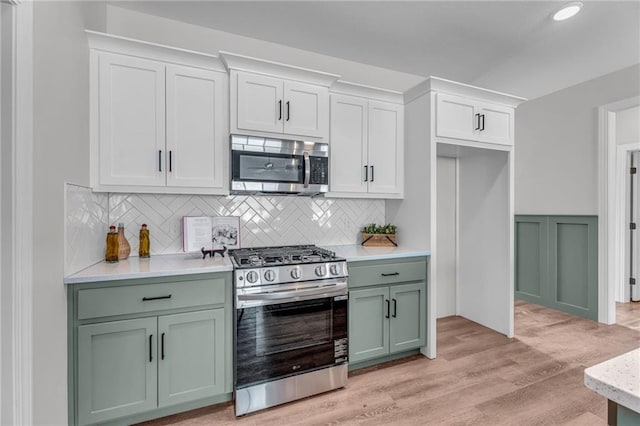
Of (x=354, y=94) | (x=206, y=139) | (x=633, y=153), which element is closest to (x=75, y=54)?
(x=206, y=139)

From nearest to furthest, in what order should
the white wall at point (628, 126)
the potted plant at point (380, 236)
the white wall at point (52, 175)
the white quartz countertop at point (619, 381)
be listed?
the white quartz countertop at point (619, 381) → the white wall at point (52, 175) → the potted plant at point (380, 236) → the white wall at point (628, 126)

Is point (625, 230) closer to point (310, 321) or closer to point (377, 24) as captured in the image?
point (377, 24)

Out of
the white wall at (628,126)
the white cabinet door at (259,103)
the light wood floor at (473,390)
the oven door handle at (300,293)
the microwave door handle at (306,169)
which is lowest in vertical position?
the light wood floor at (473,390)

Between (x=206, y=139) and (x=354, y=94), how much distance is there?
136 centimetres

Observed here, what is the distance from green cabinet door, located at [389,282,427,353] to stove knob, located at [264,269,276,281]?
1033 millimetres

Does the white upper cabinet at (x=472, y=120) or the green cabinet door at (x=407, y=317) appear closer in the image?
the green cabinet door at (x=407, y=317)

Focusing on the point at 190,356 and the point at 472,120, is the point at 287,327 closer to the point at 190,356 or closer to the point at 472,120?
the point at 190,356

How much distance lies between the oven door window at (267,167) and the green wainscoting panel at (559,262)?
3.31 metres

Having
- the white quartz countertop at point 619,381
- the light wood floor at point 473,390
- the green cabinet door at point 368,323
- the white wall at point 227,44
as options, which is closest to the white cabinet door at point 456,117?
the white wall at point 227,44

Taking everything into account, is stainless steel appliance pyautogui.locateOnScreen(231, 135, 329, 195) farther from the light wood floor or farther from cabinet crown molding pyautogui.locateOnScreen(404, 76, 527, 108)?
the light wood floor

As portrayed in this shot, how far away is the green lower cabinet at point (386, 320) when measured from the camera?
240cm

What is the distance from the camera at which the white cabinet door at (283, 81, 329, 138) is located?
2506 millimetres

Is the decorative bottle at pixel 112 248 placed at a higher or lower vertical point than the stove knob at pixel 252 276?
higher

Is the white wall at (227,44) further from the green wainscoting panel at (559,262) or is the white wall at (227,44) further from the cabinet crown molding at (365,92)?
the green wainscoting panel at (559,262)
